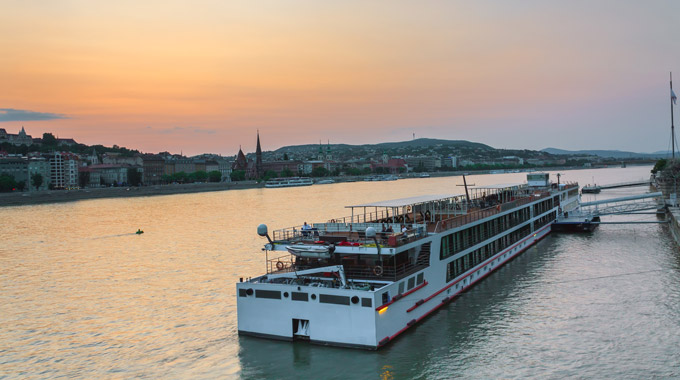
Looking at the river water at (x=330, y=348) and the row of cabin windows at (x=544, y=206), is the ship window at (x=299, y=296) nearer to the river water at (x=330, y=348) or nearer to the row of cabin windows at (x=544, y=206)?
the river water at (x=330, y=348)

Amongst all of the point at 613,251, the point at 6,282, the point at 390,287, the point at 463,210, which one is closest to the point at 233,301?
the point at 390,287

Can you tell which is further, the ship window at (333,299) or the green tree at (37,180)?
the green tree at (37,180)

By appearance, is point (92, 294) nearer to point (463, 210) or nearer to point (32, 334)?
point (32, 334)

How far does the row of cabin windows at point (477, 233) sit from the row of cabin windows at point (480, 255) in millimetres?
468

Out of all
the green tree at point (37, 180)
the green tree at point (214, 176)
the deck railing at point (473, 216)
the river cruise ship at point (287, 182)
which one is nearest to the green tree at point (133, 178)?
the green tree at point (37, 180)

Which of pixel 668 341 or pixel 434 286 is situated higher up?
pixel 434 286

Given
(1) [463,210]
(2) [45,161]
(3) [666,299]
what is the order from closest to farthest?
(3) [666,299] < (1) [463,210] < (2) [45,161]

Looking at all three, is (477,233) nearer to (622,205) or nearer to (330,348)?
(330,348)

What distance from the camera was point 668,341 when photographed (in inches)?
694

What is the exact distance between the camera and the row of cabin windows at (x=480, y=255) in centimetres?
2247

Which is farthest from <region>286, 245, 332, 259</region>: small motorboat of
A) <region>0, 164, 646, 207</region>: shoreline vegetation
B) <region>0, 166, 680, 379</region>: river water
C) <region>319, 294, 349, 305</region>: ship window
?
<region>0, 164, 646, 207</region>: shoreline vegetation

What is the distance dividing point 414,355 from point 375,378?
206 centimetres

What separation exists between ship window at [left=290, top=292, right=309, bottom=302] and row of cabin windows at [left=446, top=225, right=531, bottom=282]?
299 inches

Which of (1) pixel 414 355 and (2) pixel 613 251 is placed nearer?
(1) pixel 414 355
